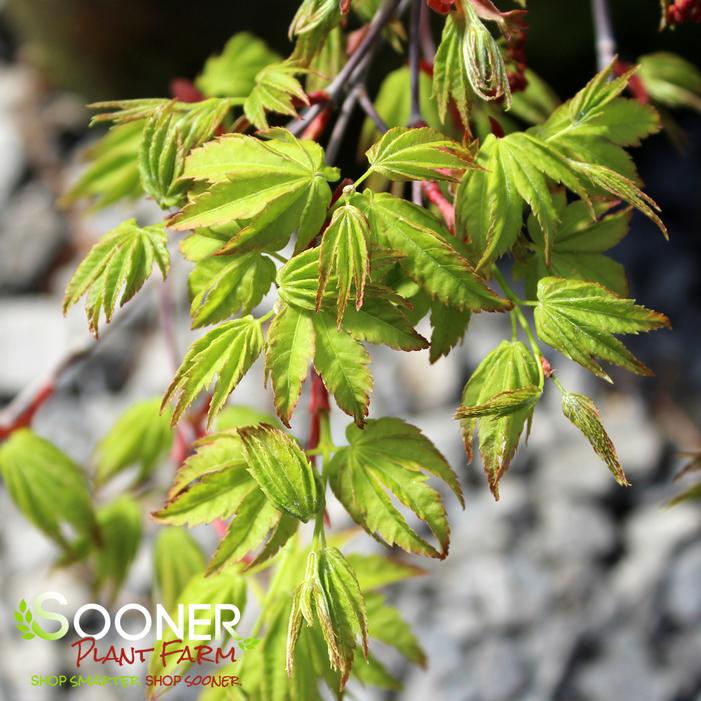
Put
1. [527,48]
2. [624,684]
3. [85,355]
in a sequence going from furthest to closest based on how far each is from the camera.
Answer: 1. [527,48]
2. [624,684]
3. [85,355]

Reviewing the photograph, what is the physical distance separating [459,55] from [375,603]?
47cm

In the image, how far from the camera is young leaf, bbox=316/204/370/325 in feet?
1.55

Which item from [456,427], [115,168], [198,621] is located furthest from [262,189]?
[456,427]

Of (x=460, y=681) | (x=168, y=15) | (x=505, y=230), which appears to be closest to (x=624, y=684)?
(x=460, y=681)

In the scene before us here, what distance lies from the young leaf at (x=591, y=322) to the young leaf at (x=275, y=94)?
0.70 ft

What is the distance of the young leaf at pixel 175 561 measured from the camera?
908 mm

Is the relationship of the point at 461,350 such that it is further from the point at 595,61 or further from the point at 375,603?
the point at 375,603

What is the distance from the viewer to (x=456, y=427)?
5.85ft

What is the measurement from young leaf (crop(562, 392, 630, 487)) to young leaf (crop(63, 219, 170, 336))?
257mm

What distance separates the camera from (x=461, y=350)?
184 cm

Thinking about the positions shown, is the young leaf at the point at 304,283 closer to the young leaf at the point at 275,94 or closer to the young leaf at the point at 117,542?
the young leaf at the point at 275,94

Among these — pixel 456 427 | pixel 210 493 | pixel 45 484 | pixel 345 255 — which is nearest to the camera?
pixel 345 255

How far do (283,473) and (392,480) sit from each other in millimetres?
84

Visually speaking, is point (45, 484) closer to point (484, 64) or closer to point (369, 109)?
point (369, 109)
